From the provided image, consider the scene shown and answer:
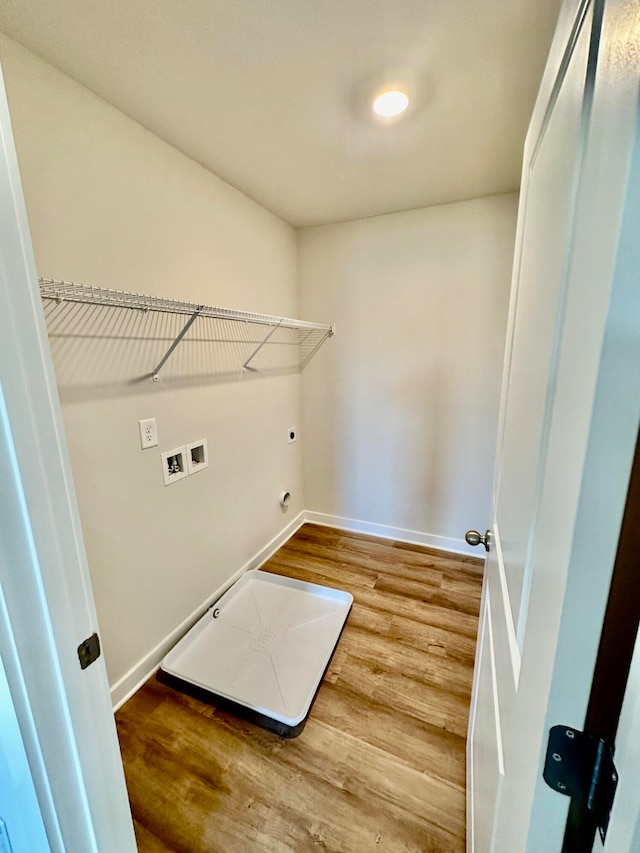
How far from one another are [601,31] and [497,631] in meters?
0.99

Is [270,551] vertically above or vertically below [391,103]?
below

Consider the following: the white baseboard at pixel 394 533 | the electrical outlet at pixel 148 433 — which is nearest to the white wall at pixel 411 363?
the white baseboard at pixel 394 533

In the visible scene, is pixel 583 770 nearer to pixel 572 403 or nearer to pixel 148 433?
pixel 572 403

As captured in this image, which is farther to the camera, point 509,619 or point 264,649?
point 264,649

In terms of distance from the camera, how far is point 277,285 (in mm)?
2391

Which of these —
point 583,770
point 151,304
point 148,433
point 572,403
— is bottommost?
point 583,770

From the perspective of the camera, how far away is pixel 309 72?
3.83 feet

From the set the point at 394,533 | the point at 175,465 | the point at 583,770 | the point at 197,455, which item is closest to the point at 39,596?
the point at 583,770

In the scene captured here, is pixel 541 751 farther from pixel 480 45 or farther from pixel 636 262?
pixel 480 45

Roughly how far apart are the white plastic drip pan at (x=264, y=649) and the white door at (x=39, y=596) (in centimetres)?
Answer: 80

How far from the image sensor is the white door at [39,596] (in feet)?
1.73

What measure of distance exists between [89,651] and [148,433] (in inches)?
39.6

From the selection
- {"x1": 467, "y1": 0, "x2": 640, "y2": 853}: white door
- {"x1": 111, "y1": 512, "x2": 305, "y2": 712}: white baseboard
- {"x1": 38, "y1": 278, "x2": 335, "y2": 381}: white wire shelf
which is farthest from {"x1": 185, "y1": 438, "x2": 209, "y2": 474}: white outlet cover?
{"x1": 467, "y1": 0, "x2": 640, "y2": 853}: white door

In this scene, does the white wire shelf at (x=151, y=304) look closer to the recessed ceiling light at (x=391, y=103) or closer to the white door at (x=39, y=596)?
the white door at (x=39, y=596)
